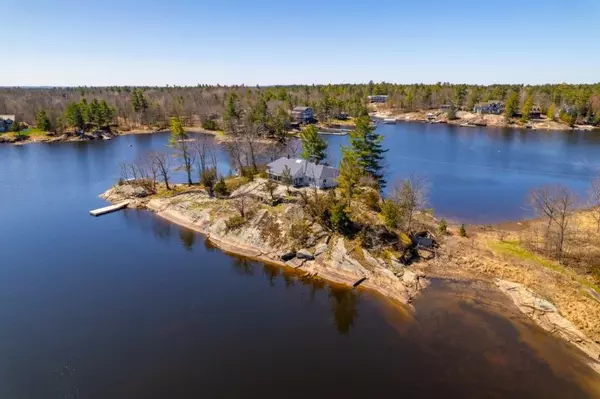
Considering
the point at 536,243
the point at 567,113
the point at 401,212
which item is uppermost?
the point at 567,113

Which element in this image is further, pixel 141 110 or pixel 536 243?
pixel 141 110

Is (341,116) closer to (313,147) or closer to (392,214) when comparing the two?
(313,147)

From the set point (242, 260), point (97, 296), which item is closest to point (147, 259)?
point (97, 296)

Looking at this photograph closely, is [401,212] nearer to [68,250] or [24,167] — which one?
[68,250]

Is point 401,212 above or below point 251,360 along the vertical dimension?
above

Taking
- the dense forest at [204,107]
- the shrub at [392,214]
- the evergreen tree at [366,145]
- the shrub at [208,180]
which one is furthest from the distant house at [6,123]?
the shrub at [392,214]

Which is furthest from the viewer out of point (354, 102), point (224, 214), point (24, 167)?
point (354, 102)

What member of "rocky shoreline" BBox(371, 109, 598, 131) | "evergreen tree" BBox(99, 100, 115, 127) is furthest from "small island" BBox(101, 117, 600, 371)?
"rocky shoreline" BBox(371, 109, 598, 131)

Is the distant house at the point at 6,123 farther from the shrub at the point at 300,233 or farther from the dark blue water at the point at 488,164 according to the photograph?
the shrub at the point at 300,233

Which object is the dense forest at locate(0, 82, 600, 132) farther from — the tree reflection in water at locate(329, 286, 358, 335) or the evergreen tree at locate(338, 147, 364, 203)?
the tree reflection in water at locate(329, 286, 358, 335)
